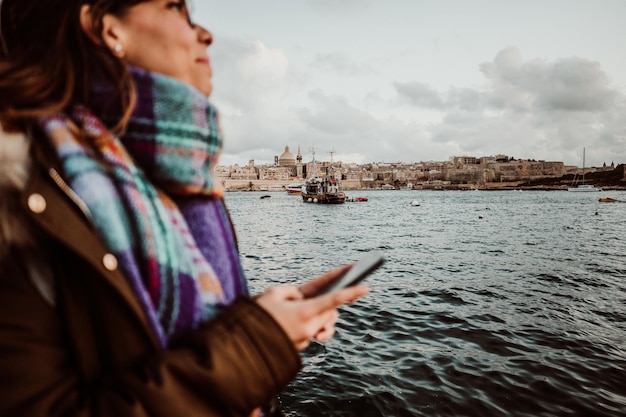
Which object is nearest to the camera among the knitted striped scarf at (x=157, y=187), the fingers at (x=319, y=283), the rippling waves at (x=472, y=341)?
the knitted striped scarf at (x=157, y=187)

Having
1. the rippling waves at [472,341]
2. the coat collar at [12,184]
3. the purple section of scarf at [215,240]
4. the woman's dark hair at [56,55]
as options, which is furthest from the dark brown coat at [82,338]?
the rippling waves at [472,341]

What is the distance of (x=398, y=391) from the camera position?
18.1 ft

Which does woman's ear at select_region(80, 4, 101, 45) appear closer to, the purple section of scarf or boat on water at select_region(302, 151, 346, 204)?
the purple section of scarf

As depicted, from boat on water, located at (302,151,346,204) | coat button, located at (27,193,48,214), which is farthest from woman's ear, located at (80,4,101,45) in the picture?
boat on water, located at (302,151,346,204)

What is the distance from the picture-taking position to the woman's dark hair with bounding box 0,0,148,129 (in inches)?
32.8

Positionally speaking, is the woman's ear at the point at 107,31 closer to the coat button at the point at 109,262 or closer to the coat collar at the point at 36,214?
the coat collar at the point at 36,214

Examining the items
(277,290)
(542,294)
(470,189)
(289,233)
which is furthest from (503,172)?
(277,290)

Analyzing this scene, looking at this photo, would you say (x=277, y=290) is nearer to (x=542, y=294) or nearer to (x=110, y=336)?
(x=110, y=336)

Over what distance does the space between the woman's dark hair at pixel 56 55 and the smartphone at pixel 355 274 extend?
67 centimetres

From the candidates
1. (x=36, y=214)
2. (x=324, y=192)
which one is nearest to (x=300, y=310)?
(x=36, y=214)

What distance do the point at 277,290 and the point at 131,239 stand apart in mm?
368

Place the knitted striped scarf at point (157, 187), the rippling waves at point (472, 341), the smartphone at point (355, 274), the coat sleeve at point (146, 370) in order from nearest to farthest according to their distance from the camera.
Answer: the coat sleeve at point (146, 370) → the knitted striped scarf at point (157, 187) → the smartphone at point (355, 274) → the rippling waves at point (472, 341)

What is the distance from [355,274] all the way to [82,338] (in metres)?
0.65

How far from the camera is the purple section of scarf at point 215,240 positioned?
108cm
